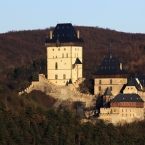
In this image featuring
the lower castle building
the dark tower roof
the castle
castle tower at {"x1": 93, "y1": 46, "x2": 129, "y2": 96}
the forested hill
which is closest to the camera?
the lower castle building

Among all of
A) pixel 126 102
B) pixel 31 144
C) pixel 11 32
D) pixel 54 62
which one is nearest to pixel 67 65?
pixel 54 62

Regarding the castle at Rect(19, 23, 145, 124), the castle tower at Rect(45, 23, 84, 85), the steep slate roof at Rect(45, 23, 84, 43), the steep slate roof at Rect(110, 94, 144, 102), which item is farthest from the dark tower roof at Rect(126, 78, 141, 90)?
the steep slate roof at Rect(45, 23, 84, 43)

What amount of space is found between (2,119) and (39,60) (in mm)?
25048

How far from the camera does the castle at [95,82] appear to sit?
93000mm

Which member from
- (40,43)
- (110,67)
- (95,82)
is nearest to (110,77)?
(110,67)

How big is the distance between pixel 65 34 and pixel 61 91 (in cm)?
578

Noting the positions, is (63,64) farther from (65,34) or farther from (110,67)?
(110,67)

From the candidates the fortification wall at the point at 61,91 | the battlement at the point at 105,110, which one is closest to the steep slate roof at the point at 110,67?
the fortification wall at the point at 61,91

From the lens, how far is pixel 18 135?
86812 millimetres

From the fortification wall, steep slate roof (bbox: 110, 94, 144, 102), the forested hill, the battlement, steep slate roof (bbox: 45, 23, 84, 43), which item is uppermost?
the forested hill

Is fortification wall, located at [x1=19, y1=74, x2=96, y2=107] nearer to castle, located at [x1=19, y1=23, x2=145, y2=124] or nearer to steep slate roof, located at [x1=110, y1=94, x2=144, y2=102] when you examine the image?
castle, located at [x1=19, y1=23, x2=145, y2=124]

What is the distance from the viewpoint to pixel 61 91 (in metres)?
98.7

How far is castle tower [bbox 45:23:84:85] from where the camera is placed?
334 feet

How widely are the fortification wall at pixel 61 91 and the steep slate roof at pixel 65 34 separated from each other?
359 cm
